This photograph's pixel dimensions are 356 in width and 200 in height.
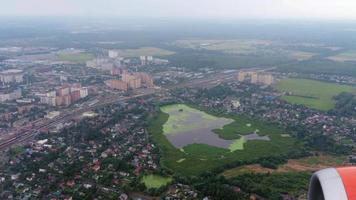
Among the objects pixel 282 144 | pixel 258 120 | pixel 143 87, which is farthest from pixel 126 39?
pixel 282 144

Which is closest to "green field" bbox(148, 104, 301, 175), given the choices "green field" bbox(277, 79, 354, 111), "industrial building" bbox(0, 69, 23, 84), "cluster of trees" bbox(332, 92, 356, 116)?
"cluster of trees" bbox(332, 92, 356, 116)

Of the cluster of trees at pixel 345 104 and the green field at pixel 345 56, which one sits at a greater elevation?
the green field at pixel 345 56

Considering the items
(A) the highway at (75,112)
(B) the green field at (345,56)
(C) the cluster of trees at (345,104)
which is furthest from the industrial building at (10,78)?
(B) the green field at (345,56)

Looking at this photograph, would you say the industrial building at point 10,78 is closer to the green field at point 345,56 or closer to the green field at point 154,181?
the green field at point 154,181

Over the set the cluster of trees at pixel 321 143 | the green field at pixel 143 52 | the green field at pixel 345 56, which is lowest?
the cluster of trees at pixel 321 143

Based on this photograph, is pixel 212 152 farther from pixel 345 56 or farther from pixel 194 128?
pixel 345 56

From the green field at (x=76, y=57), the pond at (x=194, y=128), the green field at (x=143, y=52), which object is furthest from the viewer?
the green field at (x=143, y=52)

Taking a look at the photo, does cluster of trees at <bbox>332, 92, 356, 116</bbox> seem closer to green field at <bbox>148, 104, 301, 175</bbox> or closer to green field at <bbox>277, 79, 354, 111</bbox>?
green field at <bbox>277, 79, 354, 111</bbox>
